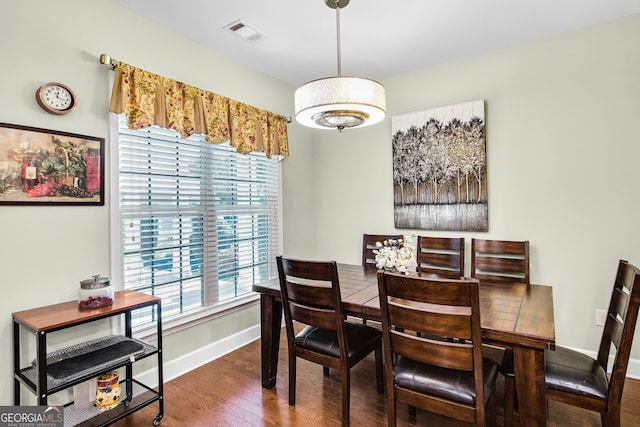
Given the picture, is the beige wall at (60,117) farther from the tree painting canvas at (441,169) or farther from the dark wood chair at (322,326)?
the tree painting canvas at (441,169)

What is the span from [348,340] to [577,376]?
1.15m

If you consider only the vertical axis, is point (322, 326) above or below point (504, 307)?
below

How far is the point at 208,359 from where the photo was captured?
280cm

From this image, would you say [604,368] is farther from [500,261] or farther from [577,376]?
[500,261]

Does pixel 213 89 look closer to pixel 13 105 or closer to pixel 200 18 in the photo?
pixel 200 18

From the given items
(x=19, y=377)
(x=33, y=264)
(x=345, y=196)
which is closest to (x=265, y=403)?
(x=19, y=377)

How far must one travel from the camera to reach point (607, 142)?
8.25 feet

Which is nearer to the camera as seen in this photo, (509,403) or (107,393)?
(509,403)

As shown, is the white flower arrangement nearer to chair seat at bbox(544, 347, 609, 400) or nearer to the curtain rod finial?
chair seat at bbox(544, 347, 609, 400)

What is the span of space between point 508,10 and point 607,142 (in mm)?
1247

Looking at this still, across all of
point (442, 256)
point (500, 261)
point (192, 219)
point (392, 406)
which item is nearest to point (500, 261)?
point (500, 261)

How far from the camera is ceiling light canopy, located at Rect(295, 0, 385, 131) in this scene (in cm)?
184

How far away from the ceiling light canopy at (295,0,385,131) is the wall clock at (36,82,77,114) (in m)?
1.39

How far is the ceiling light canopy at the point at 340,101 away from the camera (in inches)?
72.5
